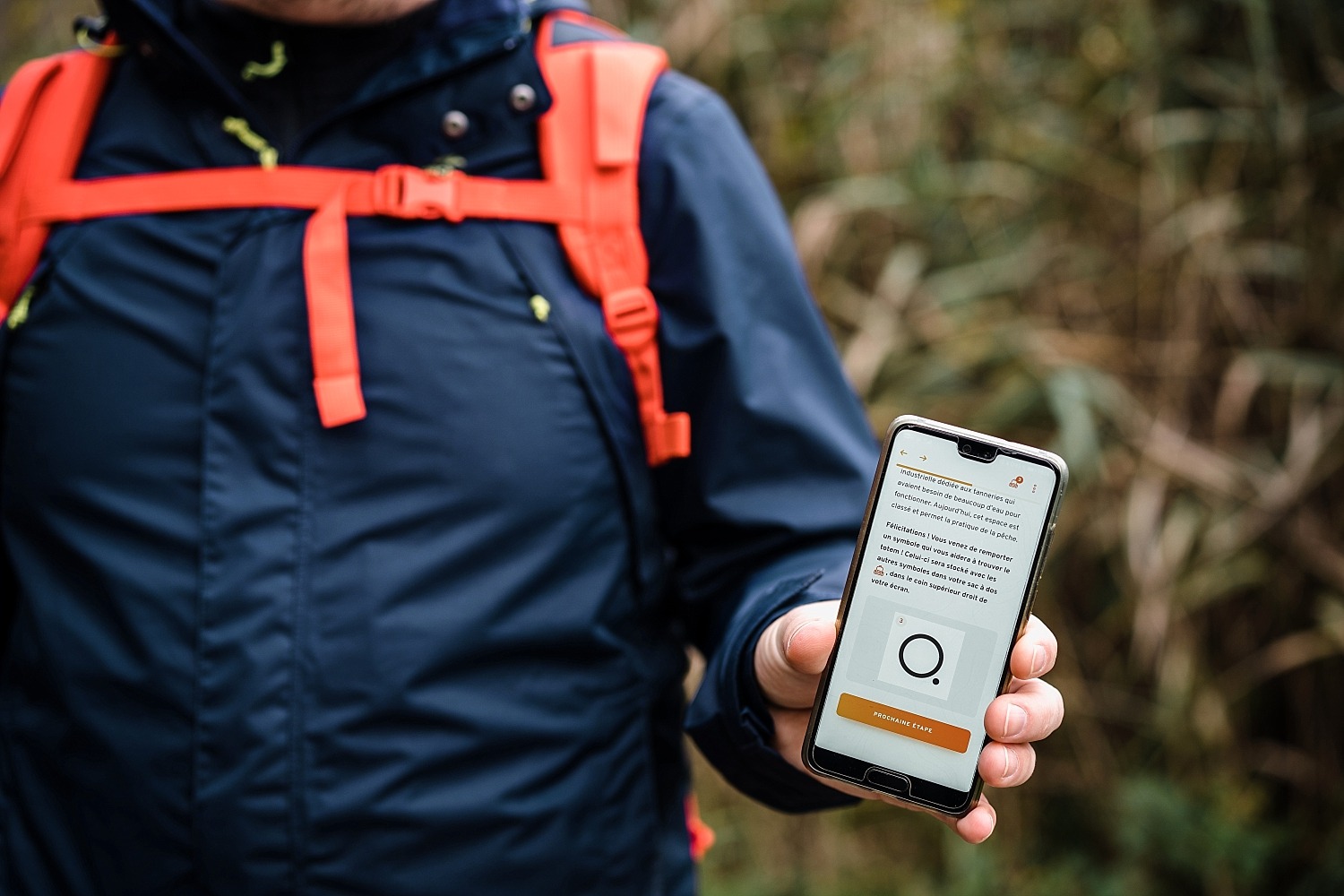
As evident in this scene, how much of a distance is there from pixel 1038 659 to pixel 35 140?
1137 mm

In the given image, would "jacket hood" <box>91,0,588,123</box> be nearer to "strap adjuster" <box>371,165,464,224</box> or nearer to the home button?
"strap adjuster" <box>371,165,464,224</box>

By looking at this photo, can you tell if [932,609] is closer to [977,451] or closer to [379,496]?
[977,451]

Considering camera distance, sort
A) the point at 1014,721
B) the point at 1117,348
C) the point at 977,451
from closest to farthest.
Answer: the point at 1014,721, the point at 977,451, the point at 1117,348

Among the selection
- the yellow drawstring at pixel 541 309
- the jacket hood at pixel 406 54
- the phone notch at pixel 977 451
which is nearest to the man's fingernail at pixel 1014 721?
the phone notch at pixel 977 451

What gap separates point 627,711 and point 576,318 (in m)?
0.43

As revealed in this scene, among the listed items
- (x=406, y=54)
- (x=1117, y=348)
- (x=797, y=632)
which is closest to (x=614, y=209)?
(x=406, y=54)

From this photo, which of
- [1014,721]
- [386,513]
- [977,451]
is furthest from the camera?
[386,513]

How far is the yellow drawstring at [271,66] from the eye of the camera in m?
1.08

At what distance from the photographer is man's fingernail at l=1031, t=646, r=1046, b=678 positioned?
78 centimetres

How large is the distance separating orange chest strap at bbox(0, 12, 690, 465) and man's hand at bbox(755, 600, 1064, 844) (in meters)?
0.27

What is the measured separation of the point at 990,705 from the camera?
0.80m

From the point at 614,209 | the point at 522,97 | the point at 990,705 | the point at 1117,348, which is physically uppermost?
the point at 522,97

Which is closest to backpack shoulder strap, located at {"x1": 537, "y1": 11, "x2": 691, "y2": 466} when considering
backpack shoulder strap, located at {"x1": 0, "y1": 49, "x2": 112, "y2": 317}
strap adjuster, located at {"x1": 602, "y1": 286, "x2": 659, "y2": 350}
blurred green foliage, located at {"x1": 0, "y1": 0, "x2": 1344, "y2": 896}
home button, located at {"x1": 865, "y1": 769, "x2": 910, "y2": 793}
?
strap adjuster, located at {"x1": 602, "y1": 286, "x2": 659, "y2": 350}

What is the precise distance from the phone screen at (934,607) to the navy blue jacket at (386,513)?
107 mm
